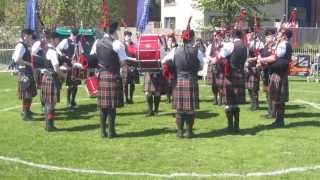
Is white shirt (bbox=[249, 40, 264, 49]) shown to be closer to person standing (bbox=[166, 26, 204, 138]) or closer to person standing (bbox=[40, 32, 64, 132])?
person standing (bbox=[166, 26, 204, 138])

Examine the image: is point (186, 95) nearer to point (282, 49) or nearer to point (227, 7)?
point (282, 49)

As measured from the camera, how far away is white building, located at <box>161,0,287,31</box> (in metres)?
39.5

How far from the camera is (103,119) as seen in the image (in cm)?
1006

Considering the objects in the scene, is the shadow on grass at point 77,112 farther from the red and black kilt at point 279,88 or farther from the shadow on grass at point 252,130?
the red and black kilt at point 279,88

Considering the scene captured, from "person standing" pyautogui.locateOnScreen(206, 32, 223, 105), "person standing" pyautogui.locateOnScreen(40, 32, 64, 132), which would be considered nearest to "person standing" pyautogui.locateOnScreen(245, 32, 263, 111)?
"person standing" pyautogui.locateOnScreen(206, 32, 223, 105)

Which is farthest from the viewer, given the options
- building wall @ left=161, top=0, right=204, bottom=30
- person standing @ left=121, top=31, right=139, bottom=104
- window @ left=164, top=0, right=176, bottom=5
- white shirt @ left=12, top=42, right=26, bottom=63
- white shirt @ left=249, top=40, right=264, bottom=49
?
window @ left=164, top=0, right=176, bottom=5

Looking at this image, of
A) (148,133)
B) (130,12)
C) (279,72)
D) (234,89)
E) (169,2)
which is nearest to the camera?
(234,89)

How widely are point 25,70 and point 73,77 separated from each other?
183 cm

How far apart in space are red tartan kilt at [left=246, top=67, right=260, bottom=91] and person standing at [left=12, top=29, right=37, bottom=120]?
172 inches

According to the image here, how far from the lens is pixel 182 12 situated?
4084cm

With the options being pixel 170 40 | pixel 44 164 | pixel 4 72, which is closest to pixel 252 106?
pixel 170 40

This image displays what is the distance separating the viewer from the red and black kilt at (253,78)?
43.7 feet

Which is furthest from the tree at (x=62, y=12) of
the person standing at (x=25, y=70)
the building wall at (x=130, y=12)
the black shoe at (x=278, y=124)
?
the black shoe at (x=278, y=124)

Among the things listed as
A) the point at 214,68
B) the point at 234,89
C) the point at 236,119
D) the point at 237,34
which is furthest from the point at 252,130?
the point at 214,68
